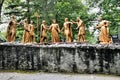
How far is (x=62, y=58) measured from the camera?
52.2ft

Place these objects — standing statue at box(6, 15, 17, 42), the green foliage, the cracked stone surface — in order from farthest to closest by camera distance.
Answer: the green foliage < standing statue at box(6, 15, 17, 42) < the cracked stone surface

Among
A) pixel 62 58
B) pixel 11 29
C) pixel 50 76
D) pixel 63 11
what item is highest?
pixel 63 11

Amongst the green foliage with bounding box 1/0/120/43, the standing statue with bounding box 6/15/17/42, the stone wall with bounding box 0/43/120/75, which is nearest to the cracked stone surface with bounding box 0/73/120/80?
the stone wall with bounding box 0/43/120/75

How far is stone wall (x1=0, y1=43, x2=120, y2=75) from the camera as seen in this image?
15.1 meters

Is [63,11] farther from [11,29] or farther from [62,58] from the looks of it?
[62,58]

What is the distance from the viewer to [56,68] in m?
15.9

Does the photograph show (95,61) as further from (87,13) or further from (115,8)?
(87,13)

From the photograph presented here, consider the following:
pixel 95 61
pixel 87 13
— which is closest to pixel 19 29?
pixel 87 13

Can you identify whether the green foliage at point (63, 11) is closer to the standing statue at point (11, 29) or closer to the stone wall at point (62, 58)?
the standing statue at point (11, 29)

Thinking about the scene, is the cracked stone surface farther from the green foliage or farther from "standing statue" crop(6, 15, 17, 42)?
the green foliage

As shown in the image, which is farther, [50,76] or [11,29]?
[11,29]

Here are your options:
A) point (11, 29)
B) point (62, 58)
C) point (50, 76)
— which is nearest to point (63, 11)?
point (11, 29)

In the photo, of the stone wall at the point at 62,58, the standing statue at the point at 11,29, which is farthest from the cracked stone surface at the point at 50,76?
the standing statue at the point at 11,29

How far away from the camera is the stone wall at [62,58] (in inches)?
596
